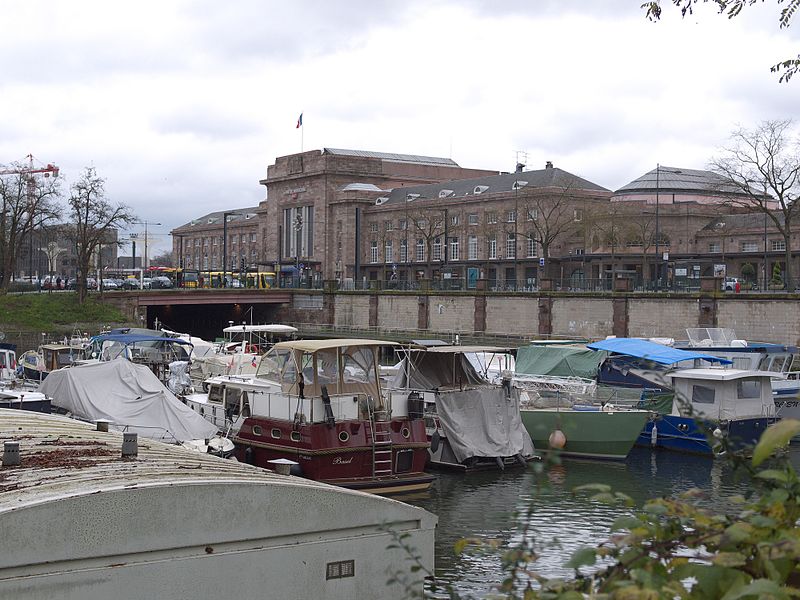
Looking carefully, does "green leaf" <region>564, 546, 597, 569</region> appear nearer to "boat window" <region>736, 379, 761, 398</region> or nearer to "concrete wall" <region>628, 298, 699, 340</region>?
"boat window" <region>736, 379, 761, 398</region>

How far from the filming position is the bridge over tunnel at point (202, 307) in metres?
86.1

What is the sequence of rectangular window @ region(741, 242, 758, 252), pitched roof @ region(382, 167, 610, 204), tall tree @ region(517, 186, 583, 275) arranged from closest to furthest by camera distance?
tall tree @ region(517, 186, 583, 275), rectangular window @ region(741, 242, 758, 252), pitched roof @ region(382, 167, 610, 204)

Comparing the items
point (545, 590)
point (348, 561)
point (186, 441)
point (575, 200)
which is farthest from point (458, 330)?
point (545, 590)

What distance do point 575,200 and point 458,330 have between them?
62.1ft

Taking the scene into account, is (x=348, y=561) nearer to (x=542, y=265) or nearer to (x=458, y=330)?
(x=458, y=330)

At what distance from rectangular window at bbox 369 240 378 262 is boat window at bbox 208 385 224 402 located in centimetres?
8015

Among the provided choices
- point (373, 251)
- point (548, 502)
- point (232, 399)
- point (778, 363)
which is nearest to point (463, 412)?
point (548, 502)

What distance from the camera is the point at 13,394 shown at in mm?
31438

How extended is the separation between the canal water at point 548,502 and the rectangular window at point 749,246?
190 ft

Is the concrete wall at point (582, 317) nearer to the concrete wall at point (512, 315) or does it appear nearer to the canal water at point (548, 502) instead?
the concrete wall at point (512, 315)

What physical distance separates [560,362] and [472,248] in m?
61.3

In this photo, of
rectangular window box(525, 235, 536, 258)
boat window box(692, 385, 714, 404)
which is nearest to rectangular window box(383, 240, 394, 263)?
rectangular window box(525, 235, 536, 258)

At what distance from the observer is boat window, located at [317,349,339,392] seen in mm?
27641

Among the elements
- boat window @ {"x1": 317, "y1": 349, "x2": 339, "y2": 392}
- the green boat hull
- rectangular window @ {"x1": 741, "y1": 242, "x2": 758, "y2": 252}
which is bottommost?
the green boat hull
